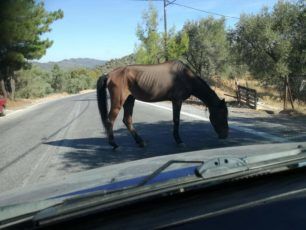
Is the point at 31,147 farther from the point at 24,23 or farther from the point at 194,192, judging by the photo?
the point at 24,23

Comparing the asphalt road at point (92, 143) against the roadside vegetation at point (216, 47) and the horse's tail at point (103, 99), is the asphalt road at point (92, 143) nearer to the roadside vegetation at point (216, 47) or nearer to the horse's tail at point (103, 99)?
the horse's tail at point (103, 99)

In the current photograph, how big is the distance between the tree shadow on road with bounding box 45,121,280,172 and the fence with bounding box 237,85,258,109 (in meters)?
11.3

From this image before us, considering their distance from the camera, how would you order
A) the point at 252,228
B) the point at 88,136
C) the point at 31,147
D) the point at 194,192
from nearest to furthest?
the point at 252,228 → the point at 194,192 → the point at 31,147 → the point at 88,136

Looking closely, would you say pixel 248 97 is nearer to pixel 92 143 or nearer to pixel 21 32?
pixel 92 143

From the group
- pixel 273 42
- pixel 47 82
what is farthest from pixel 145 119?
pixel 47 82

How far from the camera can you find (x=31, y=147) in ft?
39.8

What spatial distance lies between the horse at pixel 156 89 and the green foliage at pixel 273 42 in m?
15.8

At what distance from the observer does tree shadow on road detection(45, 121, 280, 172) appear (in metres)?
9.68

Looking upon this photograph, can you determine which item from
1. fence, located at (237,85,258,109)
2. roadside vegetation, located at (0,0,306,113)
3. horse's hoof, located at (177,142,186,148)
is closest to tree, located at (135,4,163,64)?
roadside vegetation, located at (0,0,306,113)

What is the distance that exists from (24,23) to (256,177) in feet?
127

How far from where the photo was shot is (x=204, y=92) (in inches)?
460

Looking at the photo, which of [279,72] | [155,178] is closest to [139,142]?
[155,178]

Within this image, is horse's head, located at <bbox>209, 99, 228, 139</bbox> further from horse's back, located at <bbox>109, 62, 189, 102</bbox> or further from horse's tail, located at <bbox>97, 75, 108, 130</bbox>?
horse's tail, located at <bbox>97, 75, 108, 130</bbox>

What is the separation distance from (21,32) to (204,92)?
94.2 feet
